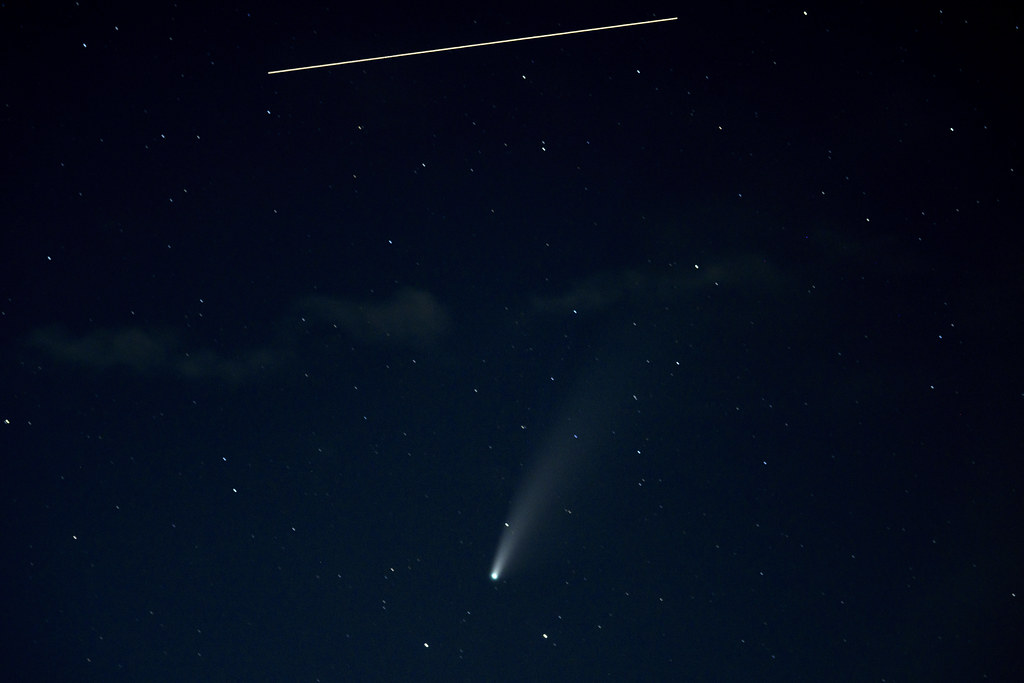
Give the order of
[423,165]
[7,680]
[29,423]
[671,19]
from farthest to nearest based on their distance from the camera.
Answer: [7,680]
[29,423]
[423,165]
[671,19]

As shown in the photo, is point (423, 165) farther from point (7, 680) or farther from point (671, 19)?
point (7, 680)

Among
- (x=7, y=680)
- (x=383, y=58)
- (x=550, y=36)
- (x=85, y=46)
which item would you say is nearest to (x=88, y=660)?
(x=7, y=680)

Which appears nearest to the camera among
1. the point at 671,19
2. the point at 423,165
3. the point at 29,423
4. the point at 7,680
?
the point at 671,19

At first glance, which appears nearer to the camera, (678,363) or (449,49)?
(449,49)

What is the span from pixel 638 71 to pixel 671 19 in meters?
0.46

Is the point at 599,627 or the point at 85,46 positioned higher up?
the point at 85,46

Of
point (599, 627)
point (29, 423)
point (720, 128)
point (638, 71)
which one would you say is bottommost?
point (599, 627)

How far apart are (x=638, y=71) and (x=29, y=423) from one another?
21.2 ft

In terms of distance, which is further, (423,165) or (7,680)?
(7,680)

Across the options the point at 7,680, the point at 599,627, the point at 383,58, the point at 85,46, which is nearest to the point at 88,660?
the point at 7,680

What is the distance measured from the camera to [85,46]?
619cm

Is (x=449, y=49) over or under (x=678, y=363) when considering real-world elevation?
over

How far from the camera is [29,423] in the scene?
24.0 ft

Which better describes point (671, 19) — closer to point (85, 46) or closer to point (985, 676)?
point (85, 46)
